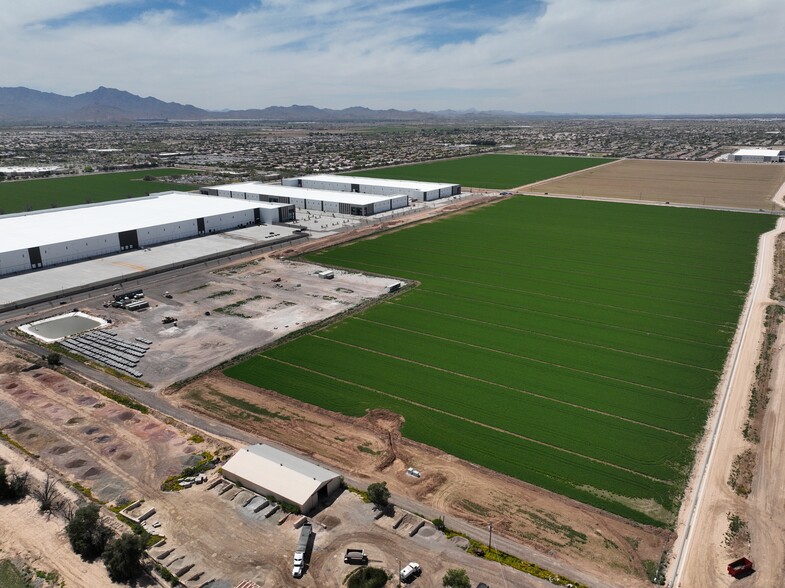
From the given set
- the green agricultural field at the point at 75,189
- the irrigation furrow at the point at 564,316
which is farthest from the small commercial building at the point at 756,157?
the green agricultural field at the point at 75,189

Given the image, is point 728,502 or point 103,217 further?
point 103,217

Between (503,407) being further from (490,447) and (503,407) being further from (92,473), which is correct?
(92,473)

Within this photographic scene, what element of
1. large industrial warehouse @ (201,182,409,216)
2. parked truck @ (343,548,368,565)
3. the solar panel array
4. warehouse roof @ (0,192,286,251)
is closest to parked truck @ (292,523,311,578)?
parked truck @ (343,548,368,565)

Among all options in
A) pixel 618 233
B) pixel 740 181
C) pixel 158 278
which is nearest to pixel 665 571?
pixel 158 278

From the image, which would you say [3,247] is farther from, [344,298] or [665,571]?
[665,571]

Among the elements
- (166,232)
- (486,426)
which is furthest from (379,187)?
(486,426)

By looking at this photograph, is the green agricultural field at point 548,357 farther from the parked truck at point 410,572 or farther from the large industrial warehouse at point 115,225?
the large industrial warehouse at point 115,225
